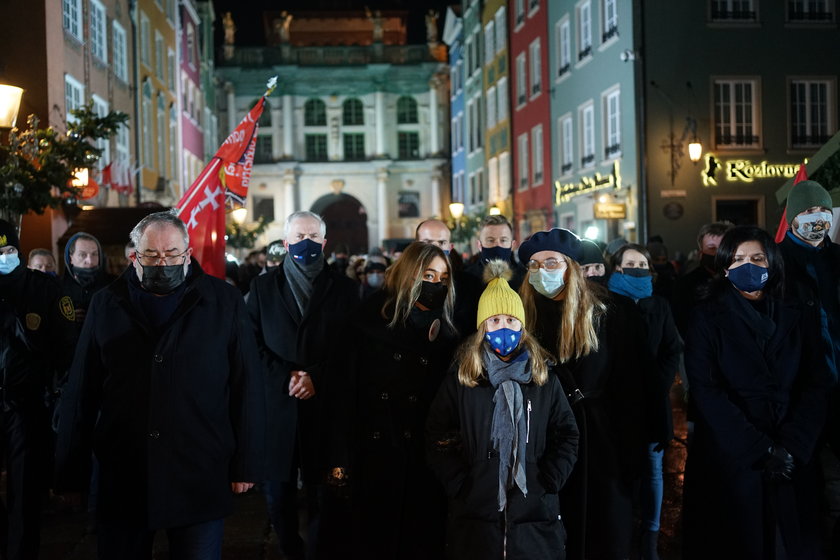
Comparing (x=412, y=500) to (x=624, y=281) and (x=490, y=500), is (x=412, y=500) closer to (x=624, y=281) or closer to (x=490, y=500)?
(x=490, y=500)

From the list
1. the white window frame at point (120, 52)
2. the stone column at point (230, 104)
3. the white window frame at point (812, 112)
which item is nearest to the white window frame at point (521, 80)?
the white window frame at point (812, 112)

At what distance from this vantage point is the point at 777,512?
4.73m

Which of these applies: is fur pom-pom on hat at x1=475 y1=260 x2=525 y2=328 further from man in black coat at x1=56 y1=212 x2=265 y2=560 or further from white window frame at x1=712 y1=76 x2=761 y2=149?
white window frame at x1=712 y1=76 x2=761 y2=149

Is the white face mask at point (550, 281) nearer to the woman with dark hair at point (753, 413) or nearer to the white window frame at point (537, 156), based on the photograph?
the woman with dark hair at point (753, 413)

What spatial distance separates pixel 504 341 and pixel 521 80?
3165 cm

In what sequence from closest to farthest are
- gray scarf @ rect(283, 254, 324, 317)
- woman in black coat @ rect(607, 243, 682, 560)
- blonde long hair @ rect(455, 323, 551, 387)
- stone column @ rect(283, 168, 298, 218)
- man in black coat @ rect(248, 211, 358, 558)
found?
blonde long hair @ rect(455, 323, 551, 387), woman in black coat @ rect(607, 243, 682, 560), man in black coat @ rect(248, 211, 358, 558), gray scarf @ rect(283, 254, 324, 317), stone column @ rect(283, 168, 298, 218)

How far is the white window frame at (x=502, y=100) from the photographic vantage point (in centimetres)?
3716

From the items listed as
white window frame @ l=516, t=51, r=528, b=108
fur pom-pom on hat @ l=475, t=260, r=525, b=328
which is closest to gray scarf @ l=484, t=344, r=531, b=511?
fur pom-pom on hat @ l=475, t=260, r=525, b=328

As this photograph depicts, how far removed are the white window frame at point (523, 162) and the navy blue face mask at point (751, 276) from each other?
30.0 metres

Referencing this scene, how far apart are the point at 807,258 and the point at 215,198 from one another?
5.60 m

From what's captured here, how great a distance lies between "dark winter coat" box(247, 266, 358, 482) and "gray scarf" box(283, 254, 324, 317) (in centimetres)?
3

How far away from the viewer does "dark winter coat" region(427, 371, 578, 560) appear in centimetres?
437

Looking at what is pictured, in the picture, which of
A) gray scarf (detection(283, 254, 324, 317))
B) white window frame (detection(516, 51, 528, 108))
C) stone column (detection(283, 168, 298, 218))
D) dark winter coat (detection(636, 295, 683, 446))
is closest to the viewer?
dark winter coat (detection(636, 295, 683, 446))

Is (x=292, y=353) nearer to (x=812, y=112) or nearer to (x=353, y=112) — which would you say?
(x=812, y=112)
